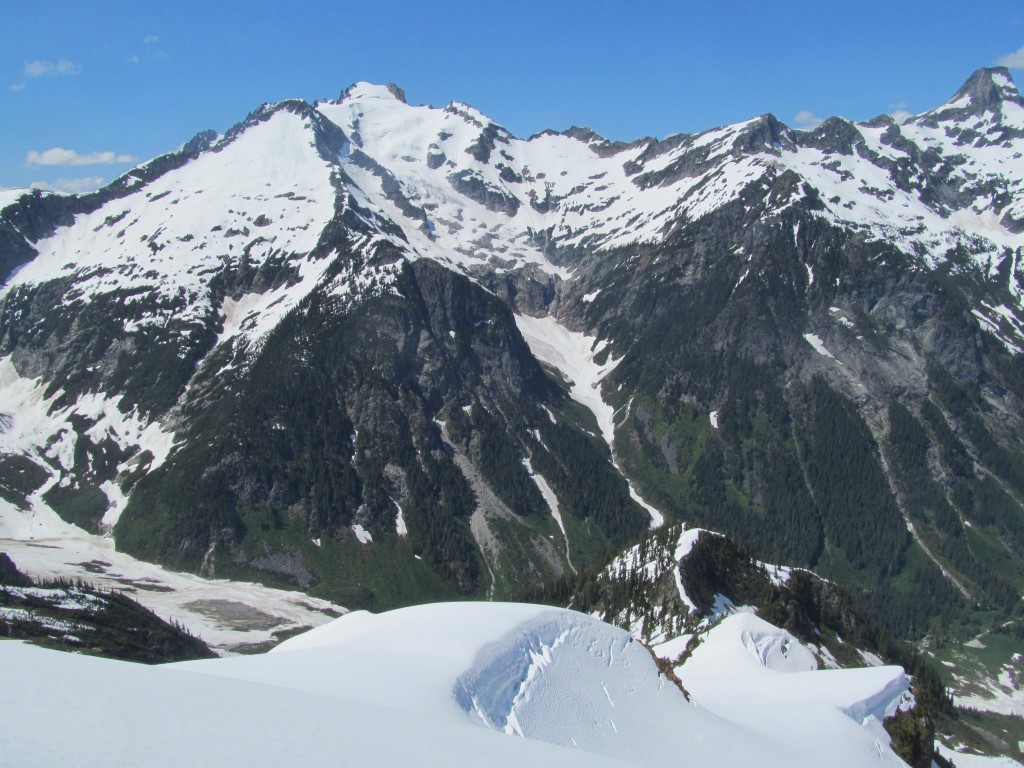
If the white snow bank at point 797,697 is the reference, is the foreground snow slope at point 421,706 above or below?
above

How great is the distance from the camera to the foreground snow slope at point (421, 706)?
16250mm

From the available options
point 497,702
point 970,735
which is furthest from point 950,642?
point 497,702

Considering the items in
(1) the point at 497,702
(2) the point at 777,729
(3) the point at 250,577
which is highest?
(1) the point at 497,702

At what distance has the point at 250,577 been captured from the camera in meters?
184

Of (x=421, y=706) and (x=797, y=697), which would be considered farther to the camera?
(x=797, y=697)

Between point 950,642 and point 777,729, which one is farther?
point 950,642

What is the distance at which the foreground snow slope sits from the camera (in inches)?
640

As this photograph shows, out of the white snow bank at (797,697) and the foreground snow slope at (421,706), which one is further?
the white snow bank at (797,697)

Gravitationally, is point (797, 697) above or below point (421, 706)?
below

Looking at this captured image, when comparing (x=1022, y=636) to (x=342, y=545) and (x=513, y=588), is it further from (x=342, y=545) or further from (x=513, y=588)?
(x=342, y=545)

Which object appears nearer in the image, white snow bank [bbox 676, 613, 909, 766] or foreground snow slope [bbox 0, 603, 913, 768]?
foreground snow slope [bbox 0, 603, 913, 768]

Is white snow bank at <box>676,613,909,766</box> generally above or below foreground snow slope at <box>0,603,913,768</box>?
below

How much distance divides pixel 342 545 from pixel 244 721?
185 metres

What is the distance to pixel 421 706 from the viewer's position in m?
27.7
